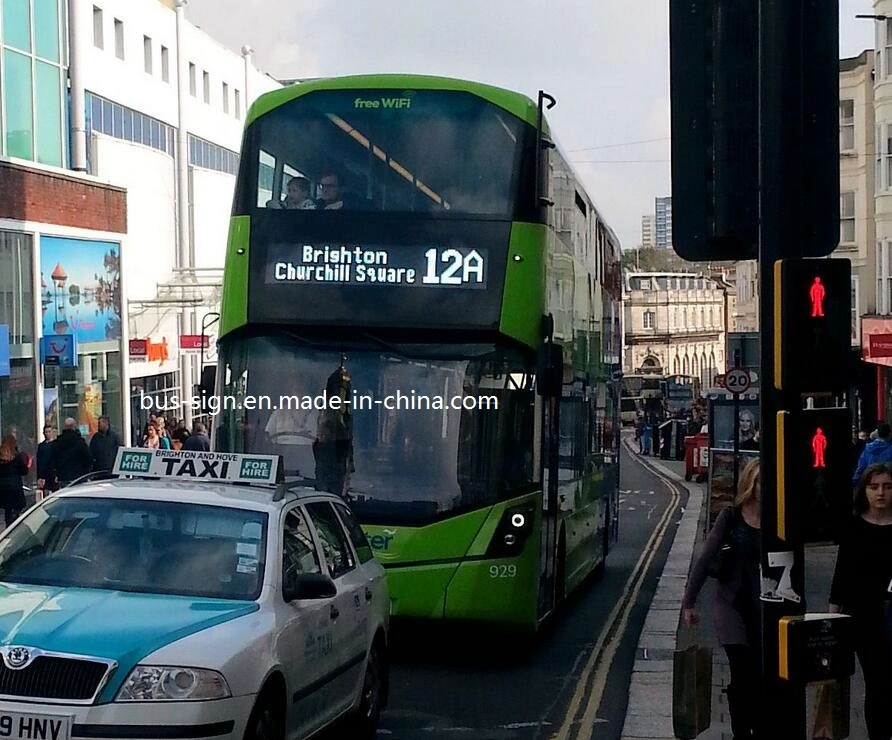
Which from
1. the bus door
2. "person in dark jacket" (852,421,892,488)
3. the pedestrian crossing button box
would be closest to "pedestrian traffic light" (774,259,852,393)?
the pedestrian crossing button box

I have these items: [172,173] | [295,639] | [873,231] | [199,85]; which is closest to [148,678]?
[295,639]

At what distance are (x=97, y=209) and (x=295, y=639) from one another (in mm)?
28988

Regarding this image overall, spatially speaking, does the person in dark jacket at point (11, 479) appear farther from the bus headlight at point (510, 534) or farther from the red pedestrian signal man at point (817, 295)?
the red pedestrian signal man at point (817, 295)

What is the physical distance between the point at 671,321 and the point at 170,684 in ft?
446

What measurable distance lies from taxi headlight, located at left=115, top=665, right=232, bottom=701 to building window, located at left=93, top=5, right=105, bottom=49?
43.4 m

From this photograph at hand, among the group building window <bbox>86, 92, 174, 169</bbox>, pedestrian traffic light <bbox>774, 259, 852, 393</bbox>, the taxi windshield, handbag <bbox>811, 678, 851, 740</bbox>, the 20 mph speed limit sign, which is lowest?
handbag <bbox>811, 678, 851, 740</bbox>

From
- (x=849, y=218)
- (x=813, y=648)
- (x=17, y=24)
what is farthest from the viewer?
(x=849, y=218)

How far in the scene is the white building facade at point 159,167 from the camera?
1783 inches

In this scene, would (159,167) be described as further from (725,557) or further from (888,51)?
(725,557)

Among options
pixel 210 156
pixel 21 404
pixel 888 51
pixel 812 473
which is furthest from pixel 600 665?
pixel 210 156

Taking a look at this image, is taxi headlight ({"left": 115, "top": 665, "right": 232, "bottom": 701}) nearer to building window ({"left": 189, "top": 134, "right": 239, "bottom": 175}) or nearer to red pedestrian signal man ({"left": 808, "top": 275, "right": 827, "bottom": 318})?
red pedestrian signal man ({"left": 808, "top": 275, "right": 827, "bottom": 318})

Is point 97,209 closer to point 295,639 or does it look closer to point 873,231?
point 873,231

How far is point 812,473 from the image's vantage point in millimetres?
5258

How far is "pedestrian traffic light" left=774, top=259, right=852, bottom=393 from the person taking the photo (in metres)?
5.25
